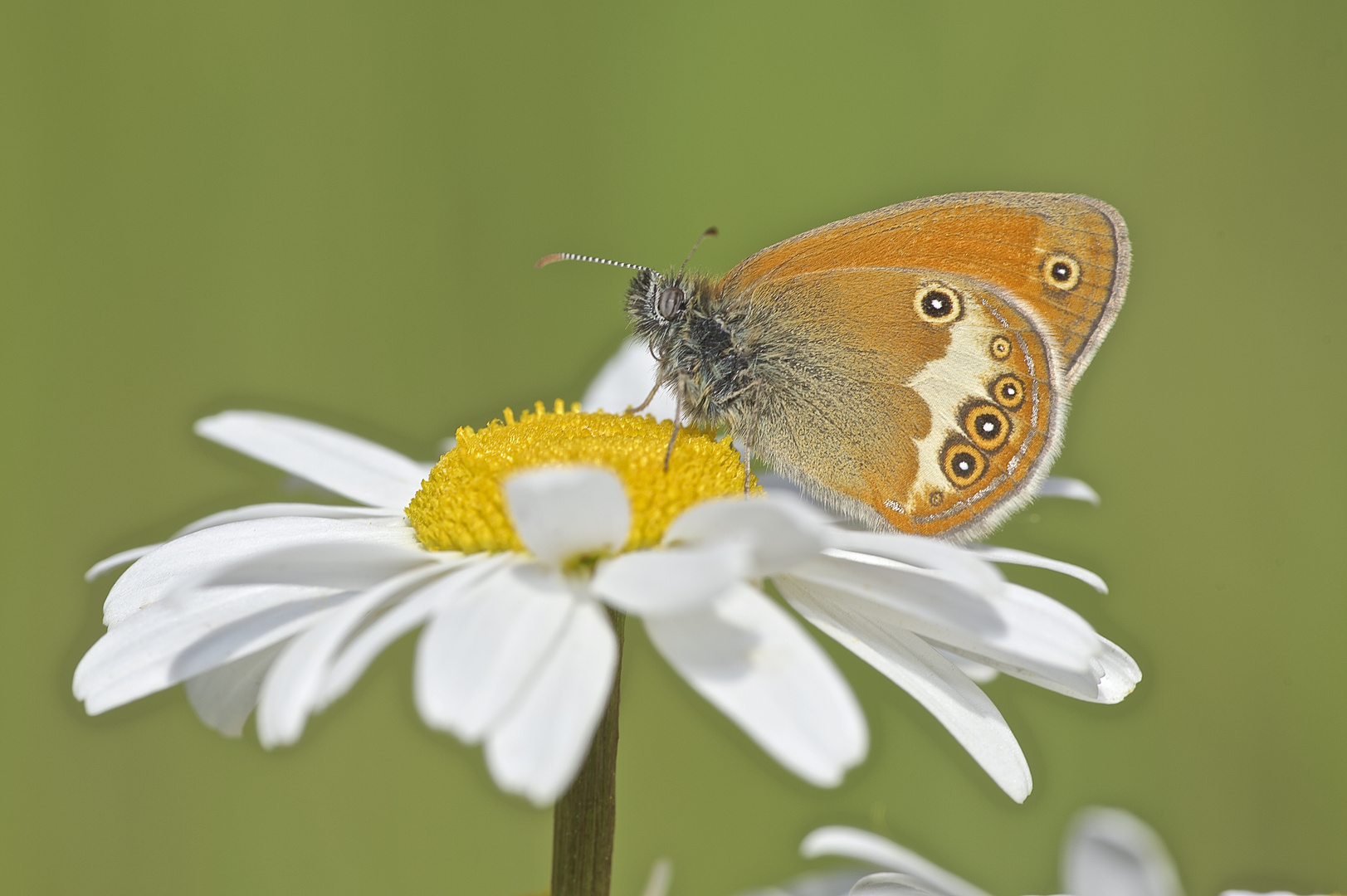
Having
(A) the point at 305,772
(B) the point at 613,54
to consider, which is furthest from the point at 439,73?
(A) the point at 305,772

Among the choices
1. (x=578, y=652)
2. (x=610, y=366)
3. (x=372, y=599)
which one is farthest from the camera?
(x=610, y=366)

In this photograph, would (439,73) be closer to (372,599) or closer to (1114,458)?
(1114,458)

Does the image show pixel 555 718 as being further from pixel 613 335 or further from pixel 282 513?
pixel 613 335

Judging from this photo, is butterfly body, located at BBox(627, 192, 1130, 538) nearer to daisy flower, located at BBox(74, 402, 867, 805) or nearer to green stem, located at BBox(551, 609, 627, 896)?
daisy flower, located at BBox(74, 402, 867, 805)

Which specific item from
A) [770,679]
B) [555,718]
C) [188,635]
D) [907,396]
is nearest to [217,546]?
[188,635]

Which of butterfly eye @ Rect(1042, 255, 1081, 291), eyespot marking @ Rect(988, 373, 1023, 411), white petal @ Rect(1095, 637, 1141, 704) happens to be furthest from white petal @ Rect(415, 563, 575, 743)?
butterfly eye @ Rect(1042, 255, 1081, 291)
